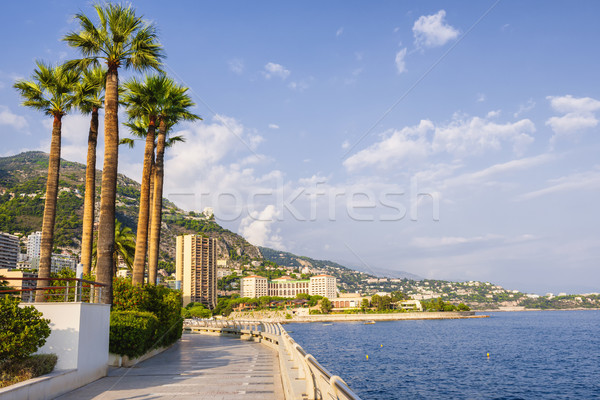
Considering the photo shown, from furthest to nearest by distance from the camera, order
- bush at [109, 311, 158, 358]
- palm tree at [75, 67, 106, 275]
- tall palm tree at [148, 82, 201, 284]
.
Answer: tall palm tree at [148, 82, 201, 284]
palm tree at [75, 67, 106, 275]
bush at [109, 311, 158, 358]

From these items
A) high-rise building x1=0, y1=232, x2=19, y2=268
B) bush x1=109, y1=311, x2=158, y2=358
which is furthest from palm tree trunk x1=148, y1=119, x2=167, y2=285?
high-rise building x1=0, y1=232, x2=19, y2=268

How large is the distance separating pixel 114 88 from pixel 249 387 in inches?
553

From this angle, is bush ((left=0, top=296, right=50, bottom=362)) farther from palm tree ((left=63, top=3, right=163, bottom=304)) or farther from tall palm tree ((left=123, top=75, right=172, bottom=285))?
tall palm tree ((left=123, top=75, right=172, bottom=285))

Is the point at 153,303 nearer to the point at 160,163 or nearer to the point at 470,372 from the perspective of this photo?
the point at 160,163

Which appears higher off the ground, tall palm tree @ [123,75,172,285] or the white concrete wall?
tall palm tree @ [123,75,172,285]

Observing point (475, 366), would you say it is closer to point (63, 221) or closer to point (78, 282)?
point (78, 282)

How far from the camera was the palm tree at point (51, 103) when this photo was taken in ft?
71.8

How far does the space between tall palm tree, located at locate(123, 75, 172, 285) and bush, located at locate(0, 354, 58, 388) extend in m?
13.6

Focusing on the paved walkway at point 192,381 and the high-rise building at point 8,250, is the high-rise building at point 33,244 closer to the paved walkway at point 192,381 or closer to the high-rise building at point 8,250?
the high-rise building at point 8,250

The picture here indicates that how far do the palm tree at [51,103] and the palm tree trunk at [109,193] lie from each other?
3.98 meters

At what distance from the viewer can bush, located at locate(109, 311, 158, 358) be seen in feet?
57.8

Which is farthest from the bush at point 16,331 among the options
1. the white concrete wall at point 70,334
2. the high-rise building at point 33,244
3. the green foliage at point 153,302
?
the high-rise building at point 33,244

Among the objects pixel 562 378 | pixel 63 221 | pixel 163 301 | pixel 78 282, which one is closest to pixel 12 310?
pixel 78 282

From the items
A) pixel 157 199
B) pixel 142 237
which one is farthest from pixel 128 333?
pixel 157 199
